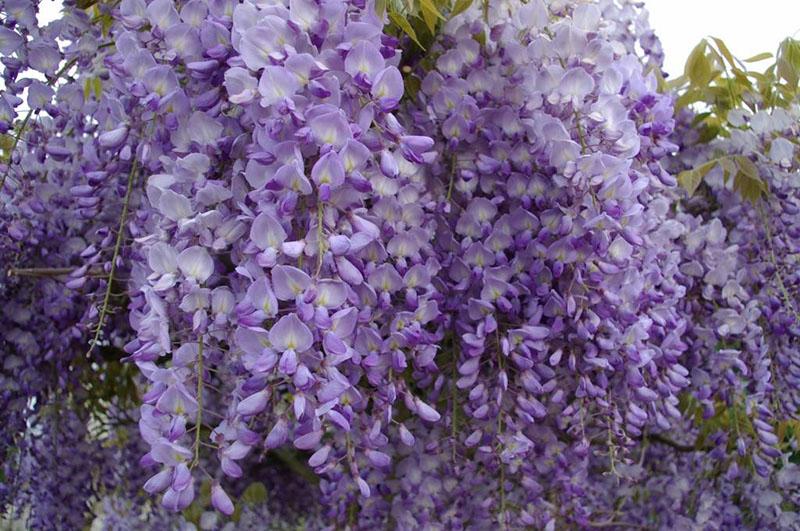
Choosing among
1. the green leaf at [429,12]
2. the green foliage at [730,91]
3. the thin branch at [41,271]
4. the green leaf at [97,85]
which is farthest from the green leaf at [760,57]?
the thin branch at [41,271]

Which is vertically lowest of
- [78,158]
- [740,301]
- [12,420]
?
[12,420]

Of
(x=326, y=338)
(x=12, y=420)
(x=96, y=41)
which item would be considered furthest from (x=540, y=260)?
(x=12, y=420)

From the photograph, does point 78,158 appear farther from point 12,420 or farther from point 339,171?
point 339,171

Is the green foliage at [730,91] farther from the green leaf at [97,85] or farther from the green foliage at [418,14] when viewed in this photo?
the green leaf at [97,85]

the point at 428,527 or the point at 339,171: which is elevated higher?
the point at 339,171

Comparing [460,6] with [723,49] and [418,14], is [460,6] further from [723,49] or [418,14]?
[723,49]

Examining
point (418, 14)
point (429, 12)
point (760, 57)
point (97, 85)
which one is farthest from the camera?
point (760, 57)

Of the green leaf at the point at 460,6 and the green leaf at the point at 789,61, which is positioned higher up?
the green leaf at the point at 460,6

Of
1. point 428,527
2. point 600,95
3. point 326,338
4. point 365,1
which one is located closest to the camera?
point 326,338

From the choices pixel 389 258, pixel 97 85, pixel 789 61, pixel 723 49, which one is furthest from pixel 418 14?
pixel 789 61
